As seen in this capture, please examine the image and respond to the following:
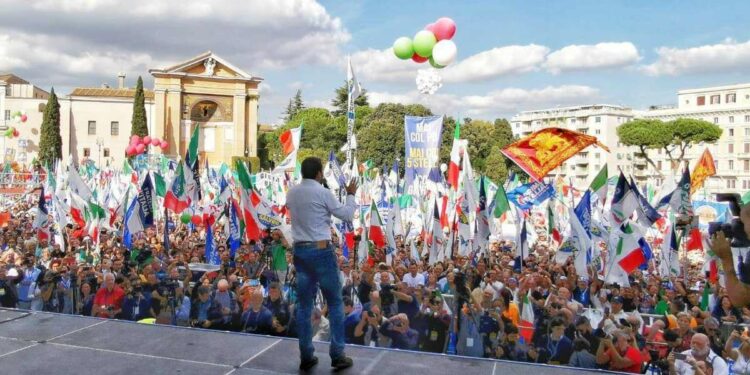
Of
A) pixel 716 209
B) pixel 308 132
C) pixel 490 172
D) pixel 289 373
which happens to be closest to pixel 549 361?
pixel 289 373

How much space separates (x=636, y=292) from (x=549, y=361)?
→ 476cm

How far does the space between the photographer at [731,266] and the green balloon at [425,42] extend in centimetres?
1463

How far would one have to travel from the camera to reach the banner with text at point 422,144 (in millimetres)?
17641

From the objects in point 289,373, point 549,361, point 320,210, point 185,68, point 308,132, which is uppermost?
point 185,68

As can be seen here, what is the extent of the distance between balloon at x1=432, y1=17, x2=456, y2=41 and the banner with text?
2.10 metres

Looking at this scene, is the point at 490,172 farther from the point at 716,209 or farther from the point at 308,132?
the point at 716,209

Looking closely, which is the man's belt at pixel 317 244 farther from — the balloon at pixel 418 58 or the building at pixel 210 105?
the building at pixel 210 105

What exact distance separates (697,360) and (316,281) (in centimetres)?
365

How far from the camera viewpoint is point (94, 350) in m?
4.25

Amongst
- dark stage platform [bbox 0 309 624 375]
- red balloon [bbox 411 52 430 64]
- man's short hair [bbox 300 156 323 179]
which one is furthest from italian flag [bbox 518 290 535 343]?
red balloon [bbox 411 52 430 64]

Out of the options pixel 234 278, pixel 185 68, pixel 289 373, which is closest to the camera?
pixel 289 373

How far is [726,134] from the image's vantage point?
84.2 metres

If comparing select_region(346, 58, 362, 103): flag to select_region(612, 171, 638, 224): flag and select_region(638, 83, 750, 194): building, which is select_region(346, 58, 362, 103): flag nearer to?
select_region(612, 171, 638, 224): flag

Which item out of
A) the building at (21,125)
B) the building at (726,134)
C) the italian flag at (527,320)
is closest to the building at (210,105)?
the building at (21,125)
